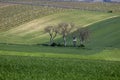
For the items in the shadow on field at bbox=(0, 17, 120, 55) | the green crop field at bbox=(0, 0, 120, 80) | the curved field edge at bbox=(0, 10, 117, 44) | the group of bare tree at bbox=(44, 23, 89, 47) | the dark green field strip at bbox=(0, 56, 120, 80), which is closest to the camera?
the dark green field strip at bbox=(0, 56, 120, 80)

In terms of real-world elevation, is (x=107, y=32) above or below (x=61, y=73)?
below

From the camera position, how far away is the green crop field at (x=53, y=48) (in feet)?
125

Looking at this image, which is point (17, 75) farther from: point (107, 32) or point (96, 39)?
point (107, 32)

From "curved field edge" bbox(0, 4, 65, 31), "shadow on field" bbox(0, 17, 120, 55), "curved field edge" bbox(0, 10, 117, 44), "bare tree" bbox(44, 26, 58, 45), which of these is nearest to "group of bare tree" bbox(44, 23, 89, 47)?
"bare tree" bbox(44, 26, 58, 45)

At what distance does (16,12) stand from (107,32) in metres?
51.8

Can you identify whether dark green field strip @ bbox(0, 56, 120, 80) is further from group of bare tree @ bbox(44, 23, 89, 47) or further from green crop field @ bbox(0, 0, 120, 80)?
group of bare tree @ bbox(44, 23, 89, 47)

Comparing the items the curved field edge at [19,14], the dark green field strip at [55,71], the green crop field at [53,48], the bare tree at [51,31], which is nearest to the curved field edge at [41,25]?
the green crop field at [53,48]

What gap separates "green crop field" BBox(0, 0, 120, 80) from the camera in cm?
3812

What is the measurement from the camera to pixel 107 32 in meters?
105

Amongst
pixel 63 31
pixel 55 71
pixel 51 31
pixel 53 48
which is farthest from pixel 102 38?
pixel 55 71

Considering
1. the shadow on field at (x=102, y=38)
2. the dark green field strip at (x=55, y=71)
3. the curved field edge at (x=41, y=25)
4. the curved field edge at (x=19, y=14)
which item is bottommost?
the curved field edge at (x=19, y=14)

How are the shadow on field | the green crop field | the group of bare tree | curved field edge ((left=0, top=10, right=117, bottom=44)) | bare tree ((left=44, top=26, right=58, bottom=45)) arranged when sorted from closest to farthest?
the green crop field < the shadow on field < the group of bare tree < bare tree ((left=44, top=26, right=58, bottom=45)) < curved field edge ((left=0, top=10, right=117, bottom=44))

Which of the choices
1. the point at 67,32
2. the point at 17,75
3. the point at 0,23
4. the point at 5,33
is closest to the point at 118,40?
the point at 67,32

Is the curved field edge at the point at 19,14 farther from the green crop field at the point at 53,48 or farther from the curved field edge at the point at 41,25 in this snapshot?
the curved field edge at the point at 41,25
